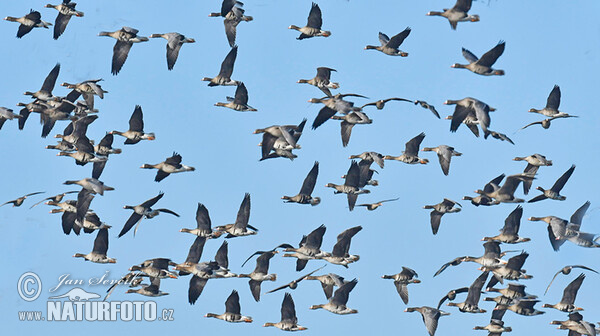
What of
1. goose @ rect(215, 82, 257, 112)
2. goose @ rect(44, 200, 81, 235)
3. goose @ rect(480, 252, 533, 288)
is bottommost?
goose @ rect(480, 252, 533, 288)

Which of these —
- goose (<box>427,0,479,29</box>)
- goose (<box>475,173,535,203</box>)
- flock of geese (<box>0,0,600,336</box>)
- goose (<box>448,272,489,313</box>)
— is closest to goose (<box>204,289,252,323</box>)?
flock of geese (<box>0,0,600,336</box>)

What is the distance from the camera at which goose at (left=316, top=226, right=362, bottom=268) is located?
6281 cm

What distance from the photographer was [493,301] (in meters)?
64.0

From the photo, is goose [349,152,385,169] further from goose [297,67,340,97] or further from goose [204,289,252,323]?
goose [204,289,252,323]

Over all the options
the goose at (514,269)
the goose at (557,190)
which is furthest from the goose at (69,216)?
the goose at (557,190)

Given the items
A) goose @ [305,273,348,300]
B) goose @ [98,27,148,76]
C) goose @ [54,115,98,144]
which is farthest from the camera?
goose @ [54,115,98,144]

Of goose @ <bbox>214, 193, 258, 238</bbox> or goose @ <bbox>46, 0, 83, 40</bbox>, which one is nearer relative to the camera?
goose @ <bbox>214, 193, 258, 238</bbox>

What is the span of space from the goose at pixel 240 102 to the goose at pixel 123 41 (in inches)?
177

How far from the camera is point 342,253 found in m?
63.1

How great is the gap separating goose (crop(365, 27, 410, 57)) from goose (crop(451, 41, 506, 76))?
3.34 meters

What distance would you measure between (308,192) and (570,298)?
11.1 metres


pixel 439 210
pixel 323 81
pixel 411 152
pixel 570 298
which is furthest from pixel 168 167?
pixel 570 298

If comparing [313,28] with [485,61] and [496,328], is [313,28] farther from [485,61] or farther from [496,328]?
[496,328]

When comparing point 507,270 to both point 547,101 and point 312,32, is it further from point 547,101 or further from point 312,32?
point 312,32
